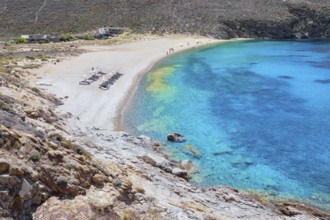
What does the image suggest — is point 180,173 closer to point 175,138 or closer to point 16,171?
point 175,138

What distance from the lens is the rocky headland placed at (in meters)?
17.9

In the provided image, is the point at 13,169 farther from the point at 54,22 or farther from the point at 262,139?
Answer: the point at 54,22

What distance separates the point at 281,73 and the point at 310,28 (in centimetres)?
6449

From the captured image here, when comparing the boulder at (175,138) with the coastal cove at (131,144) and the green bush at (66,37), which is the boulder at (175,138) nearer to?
the coastal cove at (131,144)

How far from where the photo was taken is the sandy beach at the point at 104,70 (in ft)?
147

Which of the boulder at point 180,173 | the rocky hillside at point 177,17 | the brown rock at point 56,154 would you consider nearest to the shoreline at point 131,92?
the boulder at point 180,173

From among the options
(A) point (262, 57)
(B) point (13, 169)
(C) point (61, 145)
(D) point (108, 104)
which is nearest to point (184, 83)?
(D) point (108, 104)

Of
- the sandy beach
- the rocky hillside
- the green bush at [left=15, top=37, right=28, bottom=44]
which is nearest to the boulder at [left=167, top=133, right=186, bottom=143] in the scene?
the sandy beach

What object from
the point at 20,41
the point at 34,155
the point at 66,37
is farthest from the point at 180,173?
the point at 66,37

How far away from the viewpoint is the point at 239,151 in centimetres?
Answer: 3678

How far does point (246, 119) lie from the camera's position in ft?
150

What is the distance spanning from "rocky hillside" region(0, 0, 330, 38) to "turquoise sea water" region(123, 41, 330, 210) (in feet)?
116

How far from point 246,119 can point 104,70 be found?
2839 cm

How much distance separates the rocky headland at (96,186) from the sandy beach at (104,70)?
1151 centimetres
